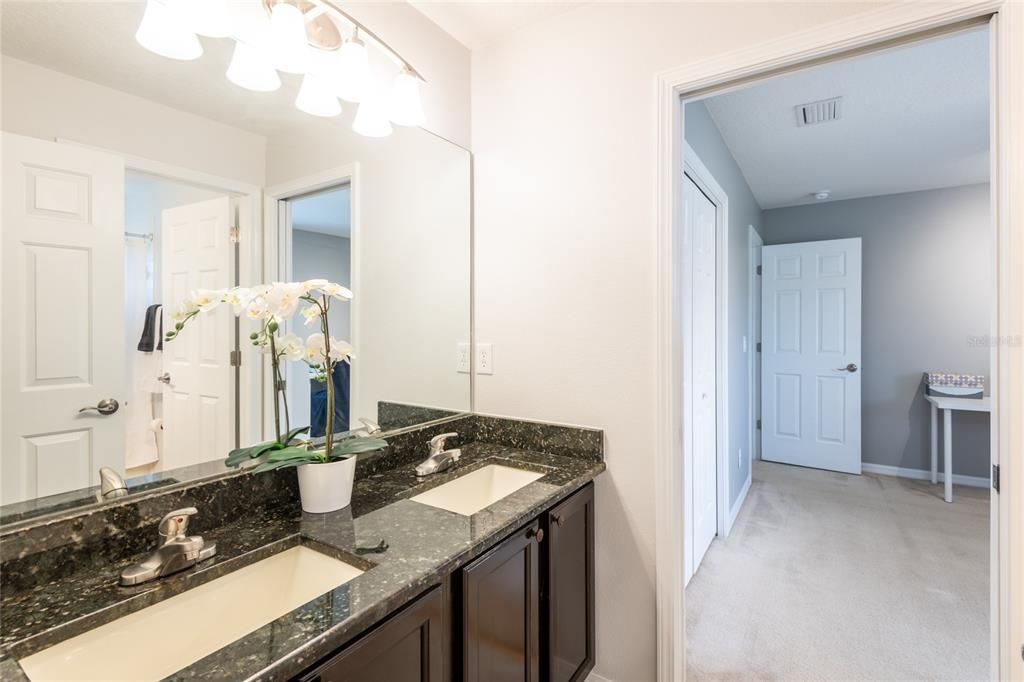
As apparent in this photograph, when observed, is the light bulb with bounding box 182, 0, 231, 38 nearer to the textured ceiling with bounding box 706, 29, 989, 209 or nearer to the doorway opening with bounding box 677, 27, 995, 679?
the doorway opening with bounding box 677, 27, 995, 679

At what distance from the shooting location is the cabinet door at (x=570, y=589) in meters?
1.37

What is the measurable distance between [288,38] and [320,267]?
59 centimetres

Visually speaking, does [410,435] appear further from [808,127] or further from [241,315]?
[808,127]

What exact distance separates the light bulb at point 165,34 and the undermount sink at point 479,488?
1.27m

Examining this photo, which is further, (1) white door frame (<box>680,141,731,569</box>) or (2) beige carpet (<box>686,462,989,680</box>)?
(1) white door frame (<box>680,141,731,569</box>)

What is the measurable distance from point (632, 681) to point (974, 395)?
3913 mm

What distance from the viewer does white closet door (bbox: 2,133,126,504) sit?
849mm

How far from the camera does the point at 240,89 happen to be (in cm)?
120

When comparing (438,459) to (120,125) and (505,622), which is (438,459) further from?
(120,125)

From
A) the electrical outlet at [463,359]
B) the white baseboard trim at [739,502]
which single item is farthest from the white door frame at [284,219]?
the white baseboard trim at [739,502]

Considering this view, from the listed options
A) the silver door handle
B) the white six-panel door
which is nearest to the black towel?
the silver door handle

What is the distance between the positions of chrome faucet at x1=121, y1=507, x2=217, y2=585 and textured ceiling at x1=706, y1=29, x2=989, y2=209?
2024 millimetres

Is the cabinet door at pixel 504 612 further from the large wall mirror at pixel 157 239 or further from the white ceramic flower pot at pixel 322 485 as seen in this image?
the large wall mirror at pixel 157 239

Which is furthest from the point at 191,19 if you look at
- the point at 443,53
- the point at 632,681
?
the point at 632,681
